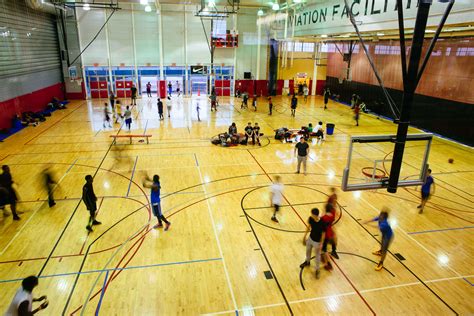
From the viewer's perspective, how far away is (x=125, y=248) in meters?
8.83

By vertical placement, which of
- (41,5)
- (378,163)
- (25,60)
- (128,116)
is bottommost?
(378,163)

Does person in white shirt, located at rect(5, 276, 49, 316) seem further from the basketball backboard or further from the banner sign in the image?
the basketball backboard

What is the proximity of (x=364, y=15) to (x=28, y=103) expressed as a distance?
22.2m

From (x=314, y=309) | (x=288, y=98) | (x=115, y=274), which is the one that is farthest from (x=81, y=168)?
(x=288, y=98)

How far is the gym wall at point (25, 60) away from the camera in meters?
20.0

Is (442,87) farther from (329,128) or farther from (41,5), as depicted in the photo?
(41,5)

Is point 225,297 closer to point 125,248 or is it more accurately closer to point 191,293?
point 191,293

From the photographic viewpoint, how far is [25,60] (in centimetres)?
2289

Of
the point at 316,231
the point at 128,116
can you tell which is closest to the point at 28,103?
the point at 128,116

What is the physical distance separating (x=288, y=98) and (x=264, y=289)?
96.6 feet

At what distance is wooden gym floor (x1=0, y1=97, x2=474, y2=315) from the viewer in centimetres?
713

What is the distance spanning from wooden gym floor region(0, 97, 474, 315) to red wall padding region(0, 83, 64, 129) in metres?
4.21

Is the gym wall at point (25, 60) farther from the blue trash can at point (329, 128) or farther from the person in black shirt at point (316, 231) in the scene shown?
the person in black shirt at point (316, 231)

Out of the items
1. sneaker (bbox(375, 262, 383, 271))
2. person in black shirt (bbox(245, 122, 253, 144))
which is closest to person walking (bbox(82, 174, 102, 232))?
sneaker (bbox(375, 262, 383, 271))
